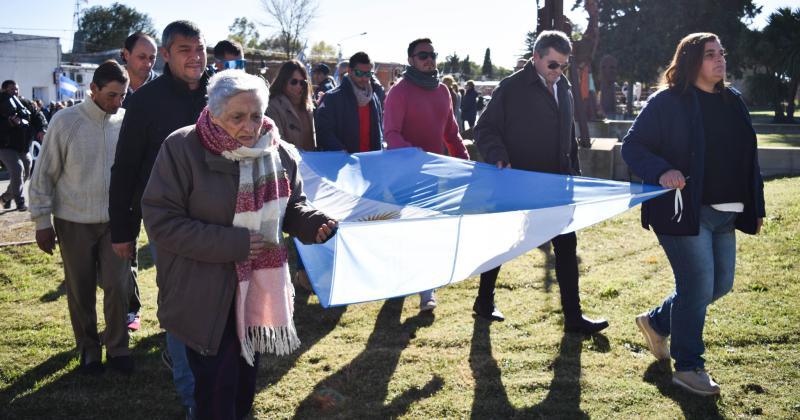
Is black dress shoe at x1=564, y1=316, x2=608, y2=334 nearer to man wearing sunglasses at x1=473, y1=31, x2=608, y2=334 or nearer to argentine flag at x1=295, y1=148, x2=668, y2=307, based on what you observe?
man wearing sunglasses at x1=473, y1=31, x2=608, y2=334

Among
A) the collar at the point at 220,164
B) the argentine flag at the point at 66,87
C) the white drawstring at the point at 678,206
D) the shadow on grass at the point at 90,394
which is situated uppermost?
the argentine flag at the point at 66,87

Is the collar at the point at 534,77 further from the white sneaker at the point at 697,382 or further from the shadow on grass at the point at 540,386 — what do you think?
the white sneaker at the point at 697,382

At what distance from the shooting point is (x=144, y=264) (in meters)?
8.09

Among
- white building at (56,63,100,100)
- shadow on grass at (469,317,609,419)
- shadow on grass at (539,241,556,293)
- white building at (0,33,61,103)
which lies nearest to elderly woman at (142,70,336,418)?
shadow on grass at (469,317,609,419)

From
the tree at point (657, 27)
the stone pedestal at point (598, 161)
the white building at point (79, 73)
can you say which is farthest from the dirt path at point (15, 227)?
the tree at point (657, 27)

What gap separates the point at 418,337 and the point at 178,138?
2.87 metres

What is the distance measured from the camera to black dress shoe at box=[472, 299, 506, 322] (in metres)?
5.75

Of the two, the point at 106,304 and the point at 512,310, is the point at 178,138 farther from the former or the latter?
the point at 512,310

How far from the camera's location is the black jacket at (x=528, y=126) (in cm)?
537

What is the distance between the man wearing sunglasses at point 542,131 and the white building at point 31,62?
1842 inches

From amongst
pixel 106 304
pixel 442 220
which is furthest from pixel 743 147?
pixel 106 304

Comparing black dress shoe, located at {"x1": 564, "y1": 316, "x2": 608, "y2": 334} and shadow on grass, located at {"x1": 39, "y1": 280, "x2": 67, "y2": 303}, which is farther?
shadow on grass, located at {"x1": 39, "y1": 280, "x2": 67, "y2": 303}

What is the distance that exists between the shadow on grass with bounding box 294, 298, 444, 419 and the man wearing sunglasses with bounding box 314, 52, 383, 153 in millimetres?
1824

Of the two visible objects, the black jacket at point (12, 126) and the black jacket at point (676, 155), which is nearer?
the black jacket at point (676, 155)
